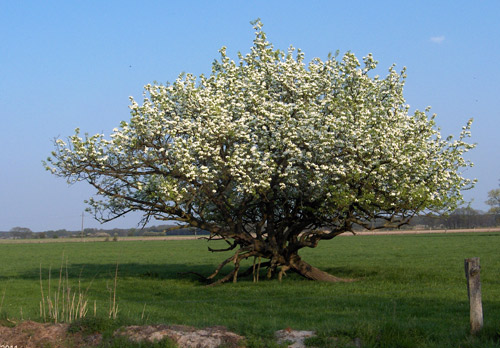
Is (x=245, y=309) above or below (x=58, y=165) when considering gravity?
below

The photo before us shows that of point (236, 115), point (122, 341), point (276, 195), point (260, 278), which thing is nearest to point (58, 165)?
point (236, 115)

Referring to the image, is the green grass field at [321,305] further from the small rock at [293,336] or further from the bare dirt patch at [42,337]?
the bare dirt patch at [42,337]

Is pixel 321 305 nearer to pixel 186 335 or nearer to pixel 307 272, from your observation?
pixel 186 335

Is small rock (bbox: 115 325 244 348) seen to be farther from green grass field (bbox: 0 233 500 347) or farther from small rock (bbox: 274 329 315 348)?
small rock (bbox: 274 329 315 348)

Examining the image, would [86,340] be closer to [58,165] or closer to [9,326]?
[9,326]

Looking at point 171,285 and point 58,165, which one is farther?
point 171,285

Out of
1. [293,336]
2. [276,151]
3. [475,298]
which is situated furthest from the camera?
[276,151]

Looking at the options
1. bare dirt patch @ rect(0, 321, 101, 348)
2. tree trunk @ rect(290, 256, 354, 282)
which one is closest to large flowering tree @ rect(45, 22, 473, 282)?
tree trunk @ rect(290, 256, 354, 282)

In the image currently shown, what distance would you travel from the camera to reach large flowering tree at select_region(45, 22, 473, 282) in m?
25.2

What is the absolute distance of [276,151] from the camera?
2598 cm

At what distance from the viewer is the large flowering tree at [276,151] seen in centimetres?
2522

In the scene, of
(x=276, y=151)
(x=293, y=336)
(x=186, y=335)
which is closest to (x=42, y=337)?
(x=186, y=335)

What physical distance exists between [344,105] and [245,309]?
1120 cm

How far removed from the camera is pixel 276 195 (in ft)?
92.2
